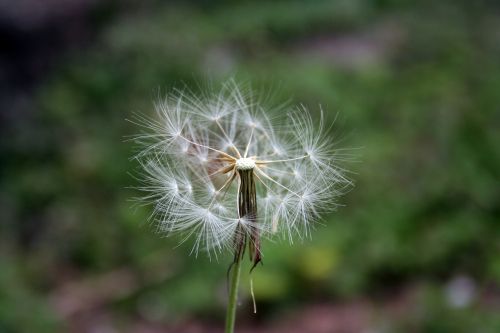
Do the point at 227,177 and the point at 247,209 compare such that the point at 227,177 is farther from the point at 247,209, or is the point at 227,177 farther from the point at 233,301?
the point at 233,301

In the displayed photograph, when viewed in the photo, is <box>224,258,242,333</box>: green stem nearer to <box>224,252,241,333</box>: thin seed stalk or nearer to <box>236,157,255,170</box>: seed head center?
<box>224,252,241,333</box>: thin seed stalk

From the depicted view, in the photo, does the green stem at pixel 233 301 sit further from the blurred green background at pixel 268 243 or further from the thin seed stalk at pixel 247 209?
the blurred green background at pixel 268 243

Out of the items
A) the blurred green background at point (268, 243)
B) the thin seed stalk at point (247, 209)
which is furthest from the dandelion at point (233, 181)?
the blurred green background at point (268, 243)

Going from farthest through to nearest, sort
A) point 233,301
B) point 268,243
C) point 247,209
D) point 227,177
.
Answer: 1. point 268,243
2. point 227,177
3. point 247,209
4. point 233,301

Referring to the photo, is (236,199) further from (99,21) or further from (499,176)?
(99,21)

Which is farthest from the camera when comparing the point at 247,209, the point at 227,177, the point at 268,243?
the point at 268,243

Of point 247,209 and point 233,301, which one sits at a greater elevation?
point 247,209

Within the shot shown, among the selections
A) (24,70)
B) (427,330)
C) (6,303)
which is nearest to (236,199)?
(427,330)

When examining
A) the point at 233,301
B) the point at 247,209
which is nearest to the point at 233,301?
the point at 233,301
